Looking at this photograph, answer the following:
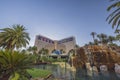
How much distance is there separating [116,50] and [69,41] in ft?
249

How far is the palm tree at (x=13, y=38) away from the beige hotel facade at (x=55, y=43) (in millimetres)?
66606

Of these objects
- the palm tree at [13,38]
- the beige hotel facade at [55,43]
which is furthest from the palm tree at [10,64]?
the beige hotel facade at [55,43]

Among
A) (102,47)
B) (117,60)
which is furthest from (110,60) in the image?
(102,47)

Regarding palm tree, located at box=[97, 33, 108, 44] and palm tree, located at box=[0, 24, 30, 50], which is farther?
palm tree, located at box=[97, 33, 108, 44]

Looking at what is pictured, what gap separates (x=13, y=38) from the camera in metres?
30.8

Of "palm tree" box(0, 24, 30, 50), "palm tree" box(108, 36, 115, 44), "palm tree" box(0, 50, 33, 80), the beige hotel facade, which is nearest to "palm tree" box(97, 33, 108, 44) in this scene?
"palm tree" box(108, 36, 115, 44)

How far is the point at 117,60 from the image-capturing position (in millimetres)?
30656

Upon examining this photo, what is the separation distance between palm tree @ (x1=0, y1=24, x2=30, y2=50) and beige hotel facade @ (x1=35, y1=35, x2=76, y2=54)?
66606 millimetres

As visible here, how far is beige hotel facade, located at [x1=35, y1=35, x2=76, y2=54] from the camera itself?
10132cm

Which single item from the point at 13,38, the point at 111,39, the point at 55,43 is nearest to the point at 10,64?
the point at 13,38

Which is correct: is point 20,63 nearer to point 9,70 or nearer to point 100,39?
point 9,70

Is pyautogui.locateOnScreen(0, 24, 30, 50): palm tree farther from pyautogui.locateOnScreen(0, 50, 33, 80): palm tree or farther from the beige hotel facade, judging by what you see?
the beige hotel facade

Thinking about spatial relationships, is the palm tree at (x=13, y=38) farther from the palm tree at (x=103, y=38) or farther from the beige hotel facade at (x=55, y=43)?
the beige hotel facade at (x=55, y=43)

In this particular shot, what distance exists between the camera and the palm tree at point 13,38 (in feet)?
100
